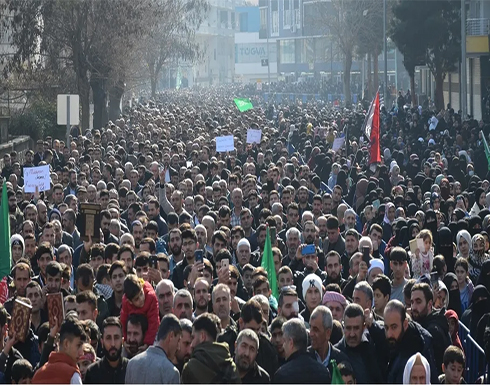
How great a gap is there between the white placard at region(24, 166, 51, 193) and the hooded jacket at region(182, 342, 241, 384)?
10707 millimetres

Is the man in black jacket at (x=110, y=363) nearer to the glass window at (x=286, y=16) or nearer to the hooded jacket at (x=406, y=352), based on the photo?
the hooded jacket at (x=406, y=352)

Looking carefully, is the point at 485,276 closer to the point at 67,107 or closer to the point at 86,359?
the point at 86,359

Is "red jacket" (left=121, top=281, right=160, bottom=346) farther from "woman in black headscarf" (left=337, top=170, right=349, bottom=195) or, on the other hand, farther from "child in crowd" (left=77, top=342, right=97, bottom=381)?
"woman in black headscarf" (left=337, top=170, right=349, bottom=195)

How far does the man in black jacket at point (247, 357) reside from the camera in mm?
7547

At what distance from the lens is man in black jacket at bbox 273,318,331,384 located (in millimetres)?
7449

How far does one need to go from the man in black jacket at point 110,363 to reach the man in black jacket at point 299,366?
1.01m

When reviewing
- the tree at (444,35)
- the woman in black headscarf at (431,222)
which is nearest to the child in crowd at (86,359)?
the woman in black headscarf at (431,222)

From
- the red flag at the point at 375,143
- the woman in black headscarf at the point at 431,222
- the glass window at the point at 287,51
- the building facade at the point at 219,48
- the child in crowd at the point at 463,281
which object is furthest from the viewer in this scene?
the building facade at the point at 219,48

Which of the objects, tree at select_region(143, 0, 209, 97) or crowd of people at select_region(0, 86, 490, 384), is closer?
crowd of people at select_region(0, 86, 490, 384)

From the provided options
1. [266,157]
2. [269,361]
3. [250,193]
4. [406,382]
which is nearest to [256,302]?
[269,361]

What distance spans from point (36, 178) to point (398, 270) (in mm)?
8262

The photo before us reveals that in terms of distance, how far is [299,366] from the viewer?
7.48 m

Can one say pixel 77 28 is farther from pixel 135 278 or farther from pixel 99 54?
pixel 135 278

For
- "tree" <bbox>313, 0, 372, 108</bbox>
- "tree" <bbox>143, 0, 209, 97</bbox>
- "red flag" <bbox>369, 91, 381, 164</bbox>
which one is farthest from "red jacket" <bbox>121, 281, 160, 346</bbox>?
"tree" <bbox>313, 0, 372, 108</bbox>
